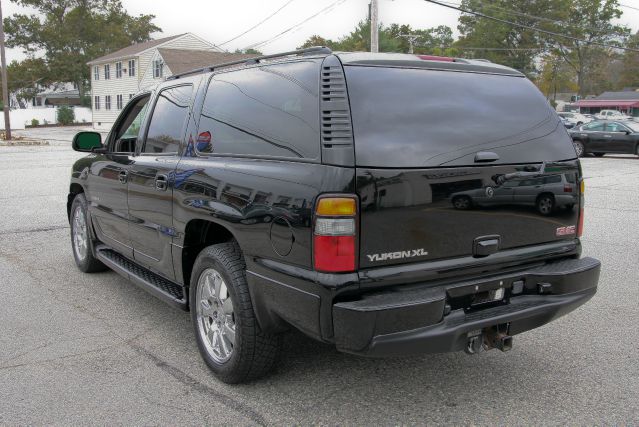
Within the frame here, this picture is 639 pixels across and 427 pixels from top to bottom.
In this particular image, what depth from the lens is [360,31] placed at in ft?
166

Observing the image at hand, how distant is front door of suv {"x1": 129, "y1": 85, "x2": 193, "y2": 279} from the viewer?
13.6ft

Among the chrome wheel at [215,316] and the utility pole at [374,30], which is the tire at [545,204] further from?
the utility pole at [374,30]

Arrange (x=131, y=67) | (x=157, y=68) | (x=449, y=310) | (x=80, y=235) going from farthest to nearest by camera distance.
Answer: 1. (x=131, y=67)
2. (x=157, y=68)
3. (x=80, y=235)
4. (x=449, y=310)

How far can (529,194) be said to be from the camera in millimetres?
3424

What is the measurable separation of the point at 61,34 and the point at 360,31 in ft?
126

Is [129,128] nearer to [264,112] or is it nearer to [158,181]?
[158,181]

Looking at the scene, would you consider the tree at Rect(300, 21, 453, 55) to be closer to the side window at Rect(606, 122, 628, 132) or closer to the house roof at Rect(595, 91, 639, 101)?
the side window at Rect(606, 122, 628, 132)

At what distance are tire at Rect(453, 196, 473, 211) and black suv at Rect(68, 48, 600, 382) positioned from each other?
0.02 metres

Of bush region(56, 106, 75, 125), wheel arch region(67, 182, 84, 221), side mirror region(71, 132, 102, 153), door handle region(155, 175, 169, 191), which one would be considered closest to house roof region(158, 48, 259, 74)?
bush region(56, 106, 75, 125)

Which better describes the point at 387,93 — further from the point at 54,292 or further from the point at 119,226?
the point at 54,292

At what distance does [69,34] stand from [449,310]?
75772 mm

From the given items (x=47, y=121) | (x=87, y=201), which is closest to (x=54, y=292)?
(x=87, y=201)

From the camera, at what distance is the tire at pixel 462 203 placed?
10.3 feet

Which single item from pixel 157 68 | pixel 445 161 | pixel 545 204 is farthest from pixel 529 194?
pixel 157 68
